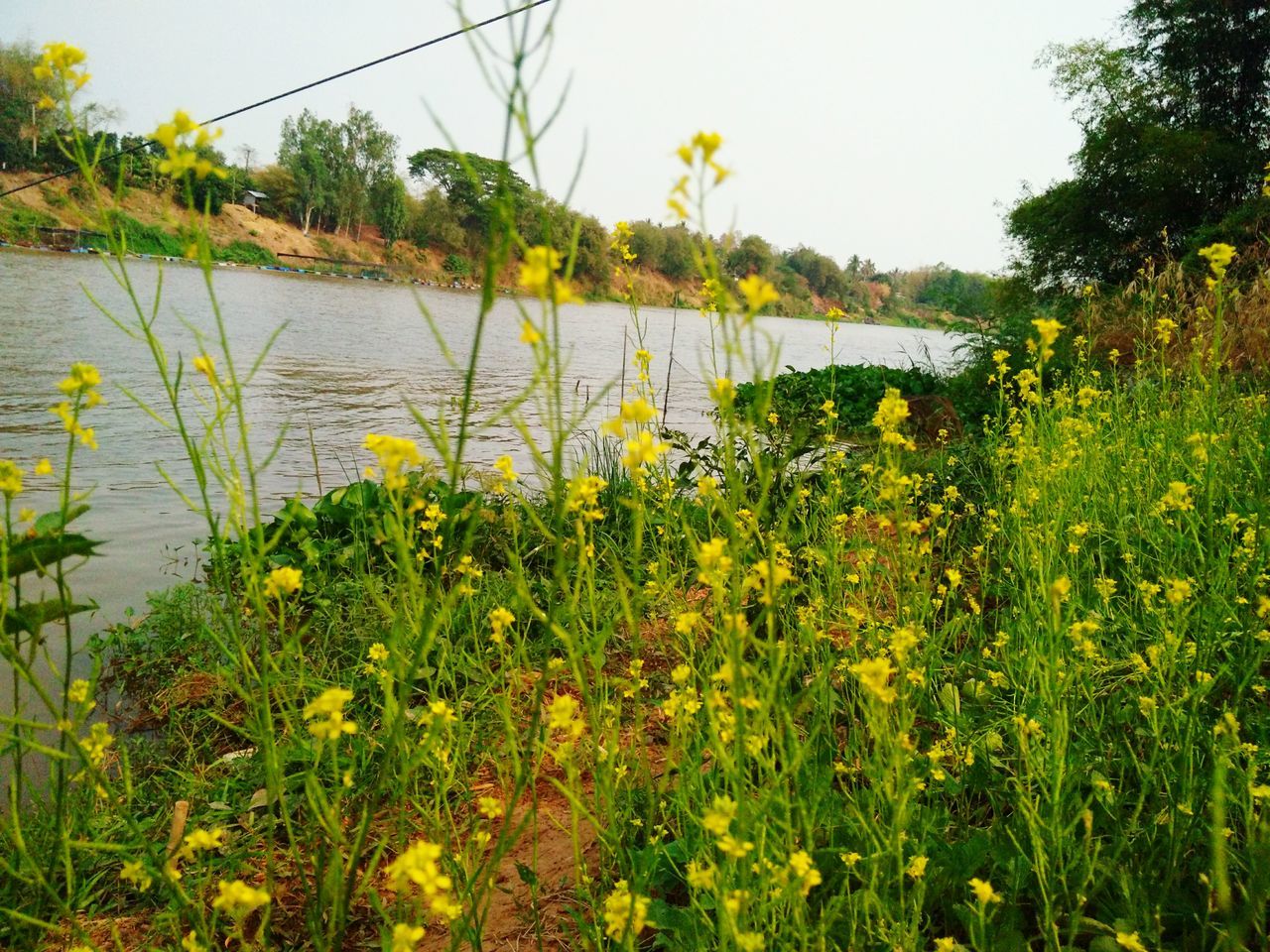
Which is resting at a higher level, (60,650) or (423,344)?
(423,344)

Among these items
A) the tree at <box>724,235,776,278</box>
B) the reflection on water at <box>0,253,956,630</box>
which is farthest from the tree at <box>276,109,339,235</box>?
the tree at <box>724,235,776,278</box>

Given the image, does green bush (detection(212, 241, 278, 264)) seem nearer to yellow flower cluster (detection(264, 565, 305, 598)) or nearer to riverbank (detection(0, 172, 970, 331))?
riverbank (detection(0, 172, 970, 331))

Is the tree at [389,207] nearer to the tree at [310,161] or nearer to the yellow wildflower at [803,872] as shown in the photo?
the tree at [310,161]

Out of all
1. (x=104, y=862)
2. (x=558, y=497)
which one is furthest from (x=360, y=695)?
(x=558, y=497)

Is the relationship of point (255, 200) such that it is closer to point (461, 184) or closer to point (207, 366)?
point (461, 184)

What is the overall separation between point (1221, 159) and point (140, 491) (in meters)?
17.2

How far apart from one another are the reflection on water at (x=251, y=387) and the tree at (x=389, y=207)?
27.8 metres

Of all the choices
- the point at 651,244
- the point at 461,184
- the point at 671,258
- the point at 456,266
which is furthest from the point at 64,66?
the point at 671,258

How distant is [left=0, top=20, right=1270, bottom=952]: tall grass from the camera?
94 cm

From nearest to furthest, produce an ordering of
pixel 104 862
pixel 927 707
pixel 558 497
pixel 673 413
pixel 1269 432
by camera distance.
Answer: pixel 558 497 < pixel 104 862 < pixel 927 707 < pixel 1269 432 < pixel 673 413

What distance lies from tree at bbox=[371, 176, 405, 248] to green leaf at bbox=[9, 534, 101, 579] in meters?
49.2

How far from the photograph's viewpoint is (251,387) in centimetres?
919

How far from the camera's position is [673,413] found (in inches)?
383

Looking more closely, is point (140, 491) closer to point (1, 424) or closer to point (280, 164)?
point (1, 424)
